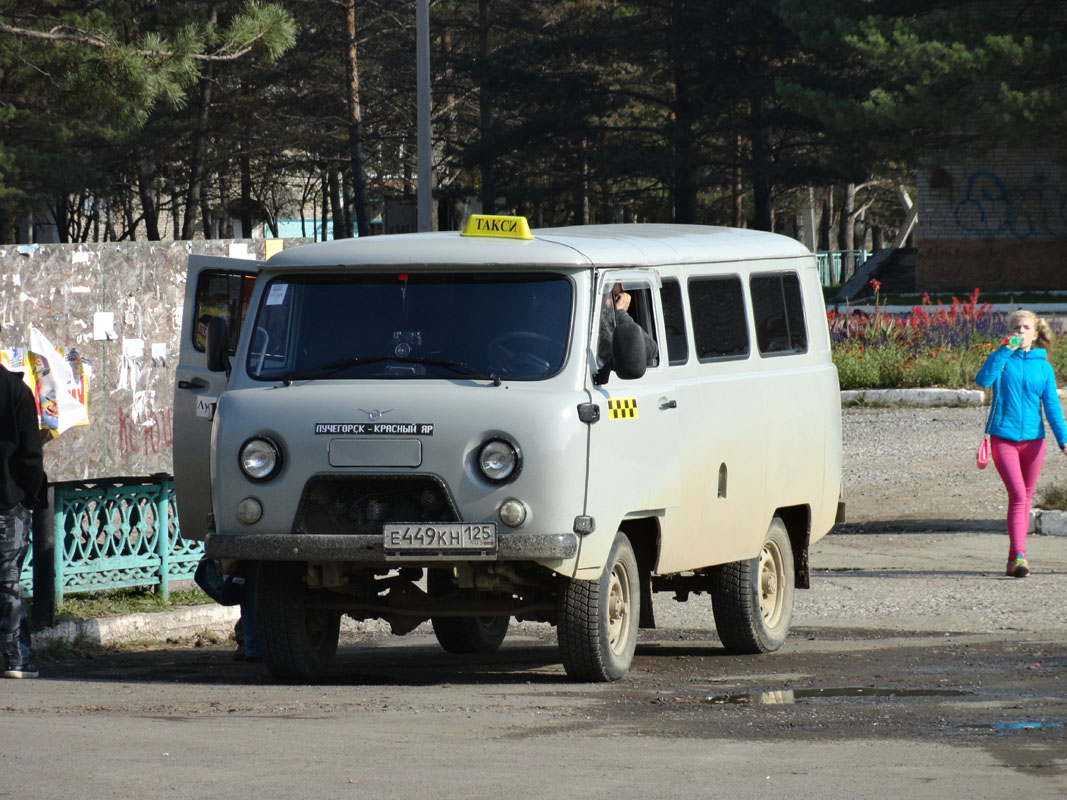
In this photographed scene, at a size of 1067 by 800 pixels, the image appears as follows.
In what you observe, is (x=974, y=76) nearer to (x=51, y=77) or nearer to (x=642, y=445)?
(x=51, y=77)

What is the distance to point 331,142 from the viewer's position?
53.2 m

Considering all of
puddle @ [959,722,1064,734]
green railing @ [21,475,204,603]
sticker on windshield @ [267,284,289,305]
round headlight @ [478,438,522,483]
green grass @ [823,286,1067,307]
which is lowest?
puddle @ [959,722,1064,734]

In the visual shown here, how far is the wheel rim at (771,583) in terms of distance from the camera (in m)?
9.86

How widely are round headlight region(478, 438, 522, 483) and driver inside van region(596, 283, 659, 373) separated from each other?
2.21 ft

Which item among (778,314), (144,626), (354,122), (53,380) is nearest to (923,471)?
(778,314)

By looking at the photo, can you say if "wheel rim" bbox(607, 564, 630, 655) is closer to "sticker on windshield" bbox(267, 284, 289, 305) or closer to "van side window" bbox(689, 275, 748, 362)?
"van side window" bbox(689, 275, 748, 362)

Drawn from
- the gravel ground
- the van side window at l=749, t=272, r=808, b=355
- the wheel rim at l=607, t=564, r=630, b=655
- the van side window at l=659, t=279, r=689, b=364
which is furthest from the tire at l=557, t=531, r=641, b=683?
the gravel ground

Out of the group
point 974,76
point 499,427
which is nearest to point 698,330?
point 499,427

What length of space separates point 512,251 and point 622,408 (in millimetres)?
897

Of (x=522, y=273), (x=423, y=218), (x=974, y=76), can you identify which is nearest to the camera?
(x=522, y=273)

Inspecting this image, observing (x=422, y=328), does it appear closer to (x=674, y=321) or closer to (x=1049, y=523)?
Result: (x=674, y=321)

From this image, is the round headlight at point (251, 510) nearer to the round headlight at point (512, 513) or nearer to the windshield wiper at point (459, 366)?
the windshield wiper at point (459, 366)

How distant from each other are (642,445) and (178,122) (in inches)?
1828

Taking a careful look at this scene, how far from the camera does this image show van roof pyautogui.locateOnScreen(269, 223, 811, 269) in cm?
823
